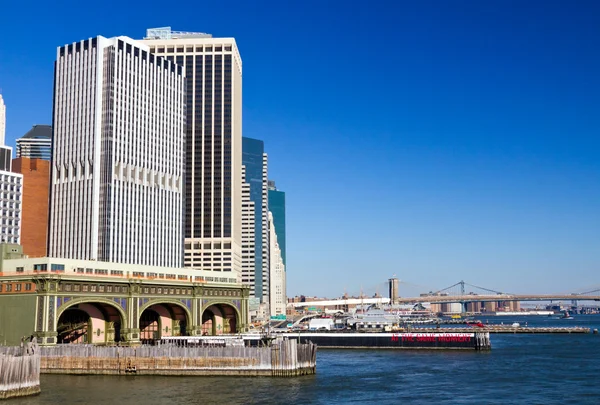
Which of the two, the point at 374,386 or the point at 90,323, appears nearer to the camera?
the point at 374,386

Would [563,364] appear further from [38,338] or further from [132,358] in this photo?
[38,338]

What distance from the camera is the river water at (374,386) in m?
88.8

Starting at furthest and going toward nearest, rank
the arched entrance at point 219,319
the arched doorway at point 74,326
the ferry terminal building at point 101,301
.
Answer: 1. the arched entrance at point 219,319
2. the arched doorway at point 74,326
3. the ferry terminal building at point 101,301

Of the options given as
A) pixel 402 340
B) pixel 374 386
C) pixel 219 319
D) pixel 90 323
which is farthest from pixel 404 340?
pixel 90 323

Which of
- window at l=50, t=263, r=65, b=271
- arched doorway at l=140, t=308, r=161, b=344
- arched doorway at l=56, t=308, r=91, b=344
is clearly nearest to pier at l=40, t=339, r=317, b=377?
arched doorway at l=56, t=308, r=91, b=344

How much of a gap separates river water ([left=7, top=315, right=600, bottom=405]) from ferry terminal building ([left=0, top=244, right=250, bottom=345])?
20396 millimetres

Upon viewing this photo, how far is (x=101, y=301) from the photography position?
137625 millimetres

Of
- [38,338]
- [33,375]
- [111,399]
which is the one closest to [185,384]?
[111,399]

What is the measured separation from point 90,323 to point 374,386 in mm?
65740

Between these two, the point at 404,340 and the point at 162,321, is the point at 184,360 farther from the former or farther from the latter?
the point at 404,340

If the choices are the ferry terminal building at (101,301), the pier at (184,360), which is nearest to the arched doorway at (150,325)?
the ferry terminal building at (101,301)

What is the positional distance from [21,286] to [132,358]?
31.3 meters

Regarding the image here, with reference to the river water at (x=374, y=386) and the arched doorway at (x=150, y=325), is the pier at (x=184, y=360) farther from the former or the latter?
the arched doorway at (x=150, y=325)

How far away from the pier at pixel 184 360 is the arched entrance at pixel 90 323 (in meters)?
19.8
